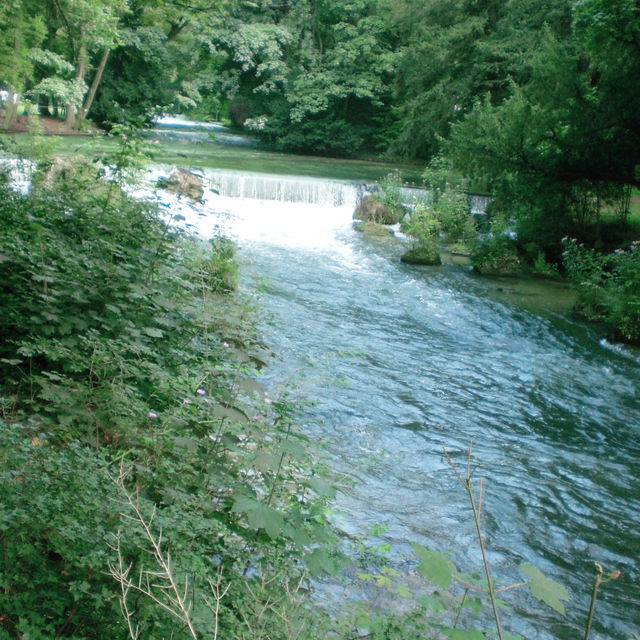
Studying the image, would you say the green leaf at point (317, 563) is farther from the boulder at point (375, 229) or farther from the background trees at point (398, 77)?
the boulder at point (375, 229)

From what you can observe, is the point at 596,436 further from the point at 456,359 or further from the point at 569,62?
the point at 569,62

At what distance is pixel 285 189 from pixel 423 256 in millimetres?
6803

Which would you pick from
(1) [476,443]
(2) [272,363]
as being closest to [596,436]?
(1) [476,443]

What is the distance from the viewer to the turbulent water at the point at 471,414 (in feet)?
14.7

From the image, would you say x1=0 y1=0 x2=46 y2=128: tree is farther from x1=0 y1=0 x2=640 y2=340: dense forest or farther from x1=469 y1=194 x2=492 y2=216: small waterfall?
x1=469 y1=194 x2=492 y2=216: small waterfall

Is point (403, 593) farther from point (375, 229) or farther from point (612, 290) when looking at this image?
point (375, 229)

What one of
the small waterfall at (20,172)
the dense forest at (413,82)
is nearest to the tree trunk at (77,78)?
the dense forest at (413,82)

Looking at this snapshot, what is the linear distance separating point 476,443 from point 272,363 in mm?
2385

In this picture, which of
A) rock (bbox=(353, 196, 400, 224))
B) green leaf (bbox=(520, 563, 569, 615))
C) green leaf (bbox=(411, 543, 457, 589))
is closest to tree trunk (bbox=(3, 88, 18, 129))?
rock (bbox=(353, 196, 400, 224))

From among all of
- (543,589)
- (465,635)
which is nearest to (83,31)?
(465,635)

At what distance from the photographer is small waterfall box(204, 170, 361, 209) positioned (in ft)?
61.8

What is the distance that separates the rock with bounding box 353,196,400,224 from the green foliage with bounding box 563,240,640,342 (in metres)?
6.46

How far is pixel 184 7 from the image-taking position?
8773 mm

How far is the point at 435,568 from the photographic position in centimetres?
203
